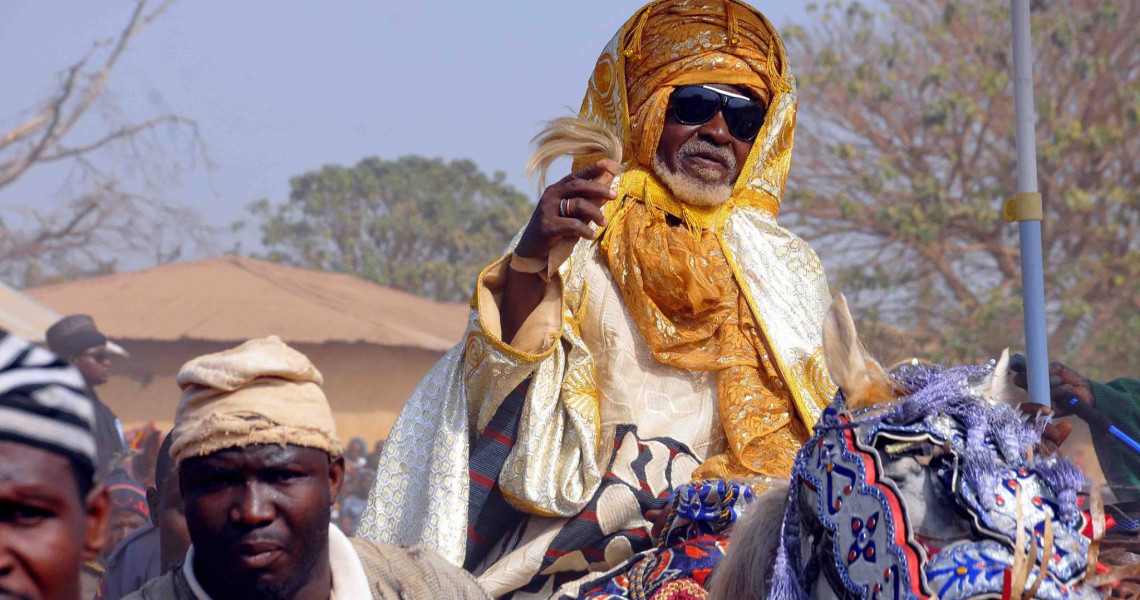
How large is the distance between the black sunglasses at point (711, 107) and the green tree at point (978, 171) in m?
11.8

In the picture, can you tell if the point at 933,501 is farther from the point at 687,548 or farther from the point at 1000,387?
the point at 687,548

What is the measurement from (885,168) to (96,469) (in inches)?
638

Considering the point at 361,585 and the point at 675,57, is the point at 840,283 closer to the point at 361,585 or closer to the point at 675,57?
the point at 675,57

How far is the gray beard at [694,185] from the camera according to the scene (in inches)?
166

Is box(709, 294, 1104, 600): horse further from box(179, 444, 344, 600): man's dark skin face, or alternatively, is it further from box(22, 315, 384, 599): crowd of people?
box(22, 315, 384, 599): crowd of people

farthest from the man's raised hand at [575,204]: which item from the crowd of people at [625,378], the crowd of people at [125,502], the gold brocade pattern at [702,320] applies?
the crowd of people at [125,502]

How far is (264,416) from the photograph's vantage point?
253cm

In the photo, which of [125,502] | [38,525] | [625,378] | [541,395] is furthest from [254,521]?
[125,502]

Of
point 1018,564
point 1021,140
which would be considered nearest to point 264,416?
point 1018,564

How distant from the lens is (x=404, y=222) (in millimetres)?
30469

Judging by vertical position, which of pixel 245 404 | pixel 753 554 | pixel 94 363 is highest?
pixel 94 363

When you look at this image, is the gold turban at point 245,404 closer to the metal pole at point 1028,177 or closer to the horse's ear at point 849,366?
the horse's ear at point 849,366

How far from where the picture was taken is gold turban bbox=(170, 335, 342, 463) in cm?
251

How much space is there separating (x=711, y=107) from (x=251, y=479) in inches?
87.3
